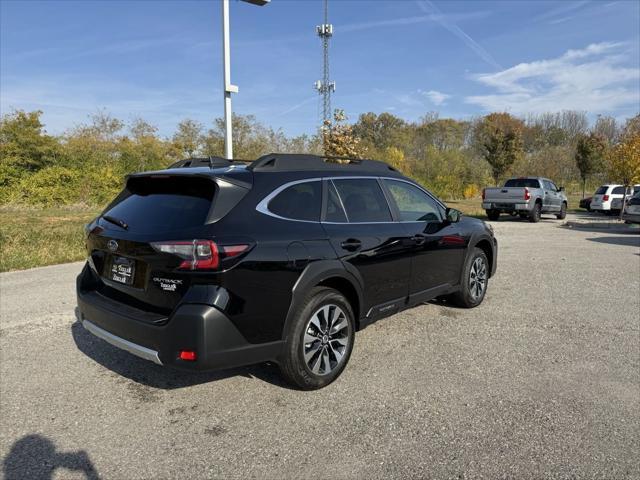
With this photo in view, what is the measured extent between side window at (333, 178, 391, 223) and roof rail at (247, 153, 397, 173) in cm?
15

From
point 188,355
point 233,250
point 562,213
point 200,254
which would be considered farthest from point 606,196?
point 188,355

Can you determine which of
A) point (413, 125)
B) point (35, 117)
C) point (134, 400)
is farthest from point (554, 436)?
point (413, 125)

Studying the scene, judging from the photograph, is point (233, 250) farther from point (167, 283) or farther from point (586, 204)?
point (586, 204)

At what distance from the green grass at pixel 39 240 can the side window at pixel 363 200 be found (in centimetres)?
679

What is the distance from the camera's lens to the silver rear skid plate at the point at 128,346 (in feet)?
9.53

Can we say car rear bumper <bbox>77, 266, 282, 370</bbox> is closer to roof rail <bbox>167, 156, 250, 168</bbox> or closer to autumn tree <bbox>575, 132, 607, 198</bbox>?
roof rail <bbox>167, 156, 250, 168</bbox>

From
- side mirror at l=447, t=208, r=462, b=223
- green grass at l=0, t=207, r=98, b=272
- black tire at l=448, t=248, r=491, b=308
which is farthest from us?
green grass at l=0, t=207, r=98, b=272

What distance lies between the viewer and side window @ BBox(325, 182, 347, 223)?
12.0 feet

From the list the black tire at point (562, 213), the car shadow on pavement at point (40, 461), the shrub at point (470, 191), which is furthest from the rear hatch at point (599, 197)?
the car shadow on pavement at point (40, 461)

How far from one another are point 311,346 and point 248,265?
87cm

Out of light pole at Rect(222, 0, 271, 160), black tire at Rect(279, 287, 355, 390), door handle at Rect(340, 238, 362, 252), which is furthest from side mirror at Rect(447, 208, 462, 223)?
light pole at Rect(222, 0, 271, 160)

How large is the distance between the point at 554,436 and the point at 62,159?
18.9m

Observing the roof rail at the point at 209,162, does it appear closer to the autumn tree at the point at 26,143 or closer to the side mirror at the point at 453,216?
the side mirror at the point at 453,216

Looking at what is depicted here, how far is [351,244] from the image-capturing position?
3.68m
